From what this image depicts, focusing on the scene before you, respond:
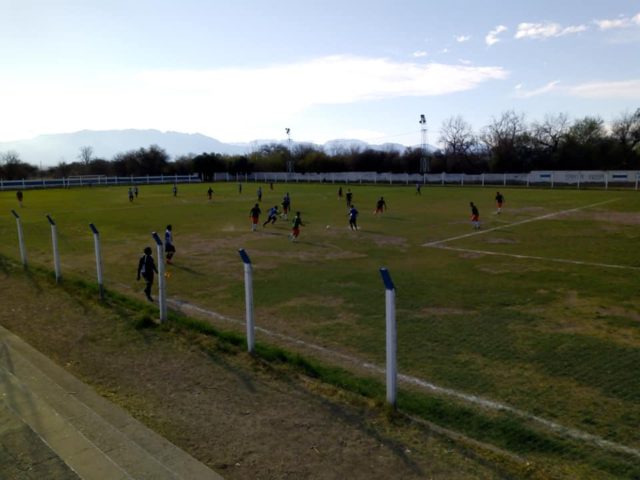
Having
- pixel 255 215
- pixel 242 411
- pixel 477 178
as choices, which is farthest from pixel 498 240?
pixel 477 178

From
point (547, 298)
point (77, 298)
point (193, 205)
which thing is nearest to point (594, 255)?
point (547, 298)

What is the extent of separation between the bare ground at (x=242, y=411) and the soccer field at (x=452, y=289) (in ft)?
5.72

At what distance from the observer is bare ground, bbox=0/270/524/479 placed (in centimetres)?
510

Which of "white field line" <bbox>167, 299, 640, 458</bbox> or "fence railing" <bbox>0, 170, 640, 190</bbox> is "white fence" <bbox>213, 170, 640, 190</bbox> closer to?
"fence railing" <bbox>0, 170, 640, 190</bbox>

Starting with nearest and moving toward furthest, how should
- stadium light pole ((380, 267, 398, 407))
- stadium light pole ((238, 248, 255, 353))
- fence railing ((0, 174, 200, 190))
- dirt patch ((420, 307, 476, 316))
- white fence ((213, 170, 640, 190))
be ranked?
stadium light pole ((380, 267, 398, 407))
stadium light pole ((238, 248, 255, 353))
dirt patch ((420, 307, 476, 316))
white fence ((213, 170, 640, 190))
fence railing ((0, 174, 200, 190))

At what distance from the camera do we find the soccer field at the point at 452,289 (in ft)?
25.2

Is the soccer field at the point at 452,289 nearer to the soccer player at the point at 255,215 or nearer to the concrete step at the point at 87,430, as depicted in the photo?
the soccer player at the point at 255,215

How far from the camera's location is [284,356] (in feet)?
27.5

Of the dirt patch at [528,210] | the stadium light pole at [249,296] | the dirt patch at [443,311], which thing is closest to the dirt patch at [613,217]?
the dirt patch at [528,210]

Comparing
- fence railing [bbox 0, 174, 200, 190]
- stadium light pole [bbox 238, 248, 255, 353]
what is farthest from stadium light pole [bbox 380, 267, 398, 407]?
fence railing [bbox 0, 174, 200, 190]

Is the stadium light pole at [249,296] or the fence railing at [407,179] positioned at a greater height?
the fence railing at [407,179]

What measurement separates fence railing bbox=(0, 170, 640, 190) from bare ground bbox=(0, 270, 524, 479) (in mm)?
56033

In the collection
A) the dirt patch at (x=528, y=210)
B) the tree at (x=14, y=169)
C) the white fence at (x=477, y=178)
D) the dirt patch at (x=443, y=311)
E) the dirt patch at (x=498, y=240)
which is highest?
the tree at (x=14, y=169)

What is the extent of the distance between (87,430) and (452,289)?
9859 millimetres
